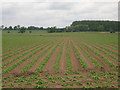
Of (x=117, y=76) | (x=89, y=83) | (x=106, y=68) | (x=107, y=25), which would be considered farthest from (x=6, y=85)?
(x=107, y=25)

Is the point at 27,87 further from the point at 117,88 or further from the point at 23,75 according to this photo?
the point at 117,88

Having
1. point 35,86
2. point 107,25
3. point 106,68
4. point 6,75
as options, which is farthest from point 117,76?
point 107,25

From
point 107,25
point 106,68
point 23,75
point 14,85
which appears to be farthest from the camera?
point 107,25

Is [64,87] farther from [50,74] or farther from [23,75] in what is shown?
[23,75]

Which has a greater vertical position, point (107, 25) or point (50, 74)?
point (107, 25)

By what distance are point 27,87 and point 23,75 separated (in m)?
3.17

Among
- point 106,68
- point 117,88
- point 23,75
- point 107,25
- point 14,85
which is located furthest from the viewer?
A: point 107,25

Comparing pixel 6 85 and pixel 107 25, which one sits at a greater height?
pixel 107 25

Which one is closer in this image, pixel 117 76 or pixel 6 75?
pixel 117 76

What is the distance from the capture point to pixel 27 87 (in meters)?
9.66

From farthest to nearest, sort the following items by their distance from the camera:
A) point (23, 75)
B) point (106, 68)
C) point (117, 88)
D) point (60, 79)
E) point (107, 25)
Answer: point (107, 25) < point (106, 68) < point (23, 75) < point (60, 79) < point (117, 88)

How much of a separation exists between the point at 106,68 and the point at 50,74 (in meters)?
5.55

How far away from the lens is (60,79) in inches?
450

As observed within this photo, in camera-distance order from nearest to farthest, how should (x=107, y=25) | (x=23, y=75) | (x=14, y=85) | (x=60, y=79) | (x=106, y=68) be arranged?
1. (x=14, y=85)
2. (x=60, y=79)
3. (x=23, y=75)
4. (x=106, y=68)
5. (x=107, y=25)
